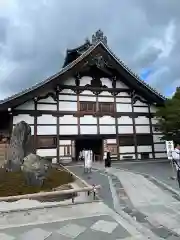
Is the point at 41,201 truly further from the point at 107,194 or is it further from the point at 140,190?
the point at 140,190

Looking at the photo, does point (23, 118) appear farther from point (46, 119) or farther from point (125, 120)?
point (125, 120)

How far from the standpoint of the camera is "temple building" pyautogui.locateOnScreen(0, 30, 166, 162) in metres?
17.9

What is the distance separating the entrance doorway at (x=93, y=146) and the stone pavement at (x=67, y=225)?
12.9 metres

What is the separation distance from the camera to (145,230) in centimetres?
554

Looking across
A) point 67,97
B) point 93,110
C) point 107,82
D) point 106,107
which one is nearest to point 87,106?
point 93,110

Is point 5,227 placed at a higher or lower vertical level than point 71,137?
lower

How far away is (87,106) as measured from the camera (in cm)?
1947

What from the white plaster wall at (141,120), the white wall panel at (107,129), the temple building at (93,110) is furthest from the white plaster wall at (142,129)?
the white wall panel at (107,129)

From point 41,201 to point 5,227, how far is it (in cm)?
218

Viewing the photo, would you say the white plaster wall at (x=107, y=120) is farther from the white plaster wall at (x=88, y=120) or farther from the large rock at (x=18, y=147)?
the large rock at (x=18, y=147)

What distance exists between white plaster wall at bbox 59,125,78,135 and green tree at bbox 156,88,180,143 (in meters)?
6.27

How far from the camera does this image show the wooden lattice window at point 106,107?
65.0 ft

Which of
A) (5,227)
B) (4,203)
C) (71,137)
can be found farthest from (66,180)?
(71,137)

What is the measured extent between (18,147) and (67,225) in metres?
6.75
